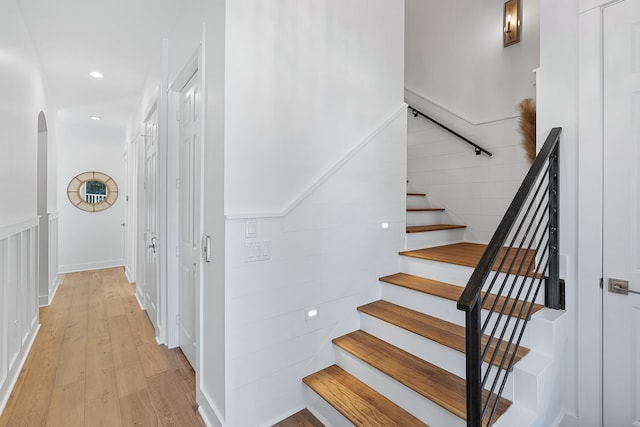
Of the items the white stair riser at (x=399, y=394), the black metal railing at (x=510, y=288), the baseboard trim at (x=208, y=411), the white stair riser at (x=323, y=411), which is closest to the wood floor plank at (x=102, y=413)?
the baseboard trim at (x=208, y=411)

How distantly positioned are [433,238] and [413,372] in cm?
146

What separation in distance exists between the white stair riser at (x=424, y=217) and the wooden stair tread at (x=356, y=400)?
1581 mm

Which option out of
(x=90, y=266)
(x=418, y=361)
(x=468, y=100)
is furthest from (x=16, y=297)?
(x=468, y=100)

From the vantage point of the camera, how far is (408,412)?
1643 mm

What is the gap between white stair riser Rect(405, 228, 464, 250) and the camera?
106 inches

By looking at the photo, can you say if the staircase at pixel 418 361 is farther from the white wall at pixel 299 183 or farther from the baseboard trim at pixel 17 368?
the baseboard trim at pixel 17 368

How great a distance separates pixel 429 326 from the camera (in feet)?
6.34

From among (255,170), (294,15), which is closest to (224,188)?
(255,170)

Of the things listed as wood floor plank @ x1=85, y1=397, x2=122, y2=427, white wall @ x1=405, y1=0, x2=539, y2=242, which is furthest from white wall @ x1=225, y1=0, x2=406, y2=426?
white wall @ x1=405, y1=0, x2=539, y2=242

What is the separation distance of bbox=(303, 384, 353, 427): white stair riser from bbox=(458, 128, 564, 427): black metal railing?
2.44 ft

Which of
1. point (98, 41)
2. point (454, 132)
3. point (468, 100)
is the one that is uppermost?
point (98, 41)

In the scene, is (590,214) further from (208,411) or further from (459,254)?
(208,411)

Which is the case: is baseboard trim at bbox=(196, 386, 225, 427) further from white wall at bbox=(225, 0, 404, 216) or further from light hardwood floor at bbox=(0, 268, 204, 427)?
white wall at bbox=(225, 0, 404, 216)

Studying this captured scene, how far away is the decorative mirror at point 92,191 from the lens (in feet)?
20.0
